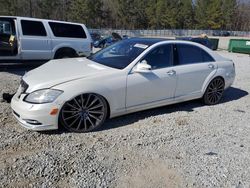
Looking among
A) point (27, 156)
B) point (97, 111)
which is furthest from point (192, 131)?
point (27, 156)

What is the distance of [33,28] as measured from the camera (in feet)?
28.7

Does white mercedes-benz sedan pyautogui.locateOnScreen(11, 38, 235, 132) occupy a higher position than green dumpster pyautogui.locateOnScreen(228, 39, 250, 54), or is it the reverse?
white mercedes-benz sedan pyautogui.locateOnScreen(11, 38, 235, 132)

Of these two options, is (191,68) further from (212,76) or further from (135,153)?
(135,153)

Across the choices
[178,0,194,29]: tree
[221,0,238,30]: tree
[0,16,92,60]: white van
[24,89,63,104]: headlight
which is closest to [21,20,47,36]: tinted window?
[0,16,92,60]: white van

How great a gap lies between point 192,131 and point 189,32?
83.0m

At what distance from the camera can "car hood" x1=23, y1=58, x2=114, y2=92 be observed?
3.95m

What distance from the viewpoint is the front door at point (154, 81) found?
450 centimetres

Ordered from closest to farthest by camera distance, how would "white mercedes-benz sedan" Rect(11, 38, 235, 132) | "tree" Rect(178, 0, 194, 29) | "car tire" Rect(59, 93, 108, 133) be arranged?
"white mercedes-benz sedan" Rect(11, 38, 235, 132) → "car tire" Rect(59, 93, 108, 133) → "tree" Rect(178, 0, 194, 29)

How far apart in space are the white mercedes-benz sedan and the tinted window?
4190mm

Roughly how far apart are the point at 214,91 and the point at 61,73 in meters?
3.46

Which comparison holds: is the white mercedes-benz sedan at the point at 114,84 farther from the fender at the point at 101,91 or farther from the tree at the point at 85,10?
the tree at the point at 85,10

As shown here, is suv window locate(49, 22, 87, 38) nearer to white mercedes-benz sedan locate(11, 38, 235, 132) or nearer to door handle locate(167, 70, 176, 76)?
white mercedes-benz sedan locate(11, 38, 235, 132)

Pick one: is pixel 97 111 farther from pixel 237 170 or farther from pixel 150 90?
pixel 237 170

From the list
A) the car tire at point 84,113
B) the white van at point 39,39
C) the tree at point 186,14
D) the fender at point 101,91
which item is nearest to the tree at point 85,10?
the tree at point 186,14
